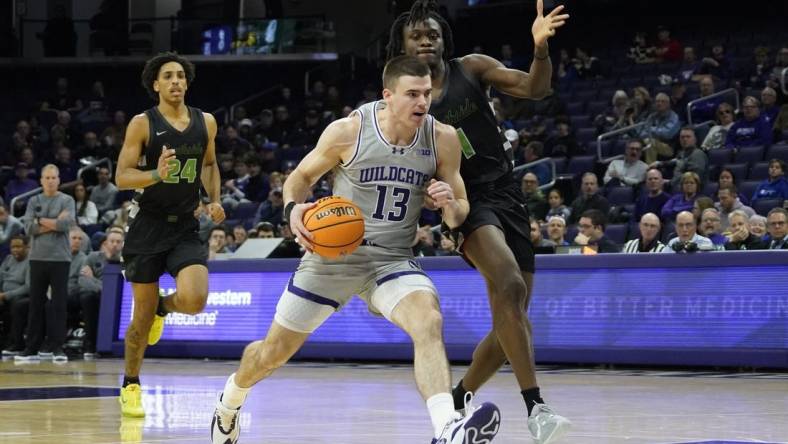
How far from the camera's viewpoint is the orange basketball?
485 cm

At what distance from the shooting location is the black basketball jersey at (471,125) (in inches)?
238

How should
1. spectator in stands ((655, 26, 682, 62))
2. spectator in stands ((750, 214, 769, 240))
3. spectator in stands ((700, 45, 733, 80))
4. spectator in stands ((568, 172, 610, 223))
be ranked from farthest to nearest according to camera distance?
spectator in stands ((655, 26, 682, 62)) → spectator in stands ((700, 45, 733, 80)) → spectator in stands ((568, 172, 610, 223)) → spectator in stands ((750, 214, 769, 240))

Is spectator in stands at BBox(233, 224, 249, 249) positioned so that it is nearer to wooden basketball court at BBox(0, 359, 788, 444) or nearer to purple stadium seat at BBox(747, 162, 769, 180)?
wooden basketball court at BBox(0, 359, 788, 444)

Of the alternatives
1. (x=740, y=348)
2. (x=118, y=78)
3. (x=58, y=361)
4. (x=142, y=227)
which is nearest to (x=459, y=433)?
(x=142, y=227)

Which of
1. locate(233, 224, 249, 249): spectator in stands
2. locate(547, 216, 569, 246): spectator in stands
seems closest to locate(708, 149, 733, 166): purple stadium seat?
locate(547, 216, 569, 246): spectator in stands

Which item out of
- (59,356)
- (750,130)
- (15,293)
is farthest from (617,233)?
(15,293)

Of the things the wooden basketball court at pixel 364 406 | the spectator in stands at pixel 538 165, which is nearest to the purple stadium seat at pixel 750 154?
the spectator in stands at pixel 538 165

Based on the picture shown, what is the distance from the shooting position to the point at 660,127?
16.7 meters

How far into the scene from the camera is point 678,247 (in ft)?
36.3

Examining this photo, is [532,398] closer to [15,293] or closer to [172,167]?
[172,167]

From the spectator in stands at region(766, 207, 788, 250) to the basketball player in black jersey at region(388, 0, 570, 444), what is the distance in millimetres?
5714

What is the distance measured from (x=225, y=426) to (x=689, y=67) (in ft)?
51.8

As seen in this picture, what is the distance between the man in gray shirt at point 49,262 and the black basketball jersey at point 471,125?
8.03m

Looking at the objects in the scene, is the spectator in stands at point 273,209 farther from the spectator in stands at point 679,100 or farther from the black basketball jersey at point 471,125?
the black basketball jersey at point 471,125
